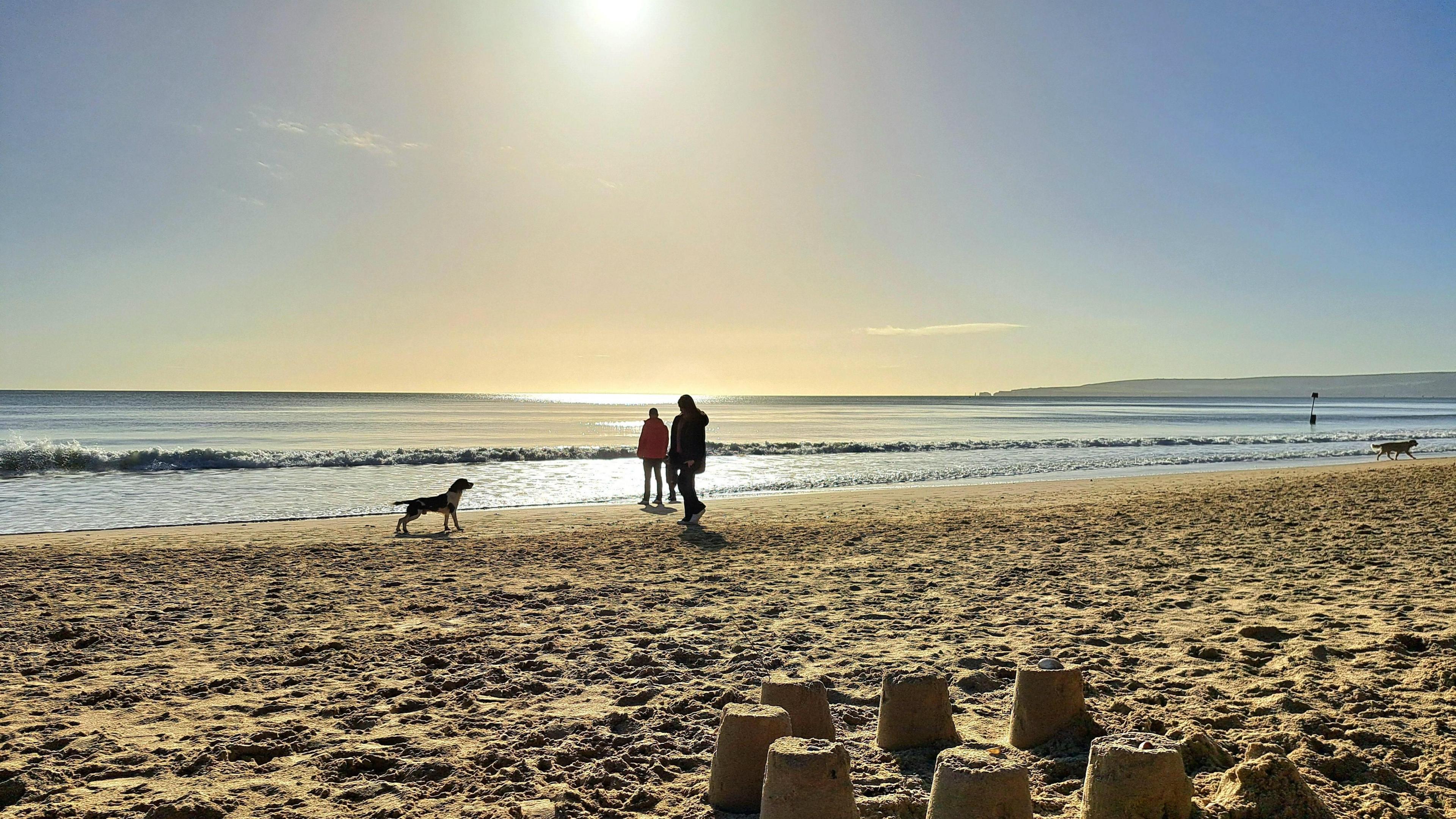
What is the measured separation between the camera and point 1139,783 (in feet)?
8.74

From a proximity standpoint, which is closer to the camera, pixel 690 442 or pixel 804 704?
pixel 804 704

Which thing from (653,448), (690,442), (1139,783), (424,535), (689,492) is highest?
(690,442)

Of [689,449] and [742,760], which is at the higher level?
[689,449]

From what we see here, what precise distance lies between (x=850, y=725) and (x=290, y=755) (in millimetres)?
2503

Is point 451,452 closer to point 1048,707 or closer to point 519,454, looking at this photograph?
point 519,454

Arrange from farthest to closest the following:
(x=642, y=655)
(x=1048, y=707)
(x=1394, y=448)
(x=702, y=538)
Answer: (x=1394, y=448)
(x=702, y=538)
(x=642, y=655)
(x=1048, y=707)

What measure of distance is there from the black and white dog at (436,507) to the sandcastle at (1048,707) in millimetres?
8793

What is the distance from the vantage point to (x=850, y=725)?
155 inches

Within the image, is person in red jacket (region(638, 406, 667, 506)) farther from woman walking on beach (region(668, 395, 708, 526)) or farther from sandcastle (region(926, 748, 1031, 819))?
sandcastle (region(926, 748, 1031, 819))

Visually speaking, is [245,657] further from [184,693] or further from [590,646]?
[590,646]

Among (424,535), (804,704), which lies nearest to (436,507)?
(424,535)

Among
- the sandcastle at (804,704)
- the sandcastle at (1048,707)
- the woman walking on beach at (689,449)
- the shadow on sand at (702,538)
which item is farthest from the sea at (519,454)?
the sandcastle at (1048,707)

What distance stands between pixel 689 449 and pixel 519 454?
15.5m

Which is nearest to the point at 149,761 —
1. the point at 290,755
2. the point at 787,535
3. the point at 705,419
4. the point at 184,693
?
the point at 290,755
